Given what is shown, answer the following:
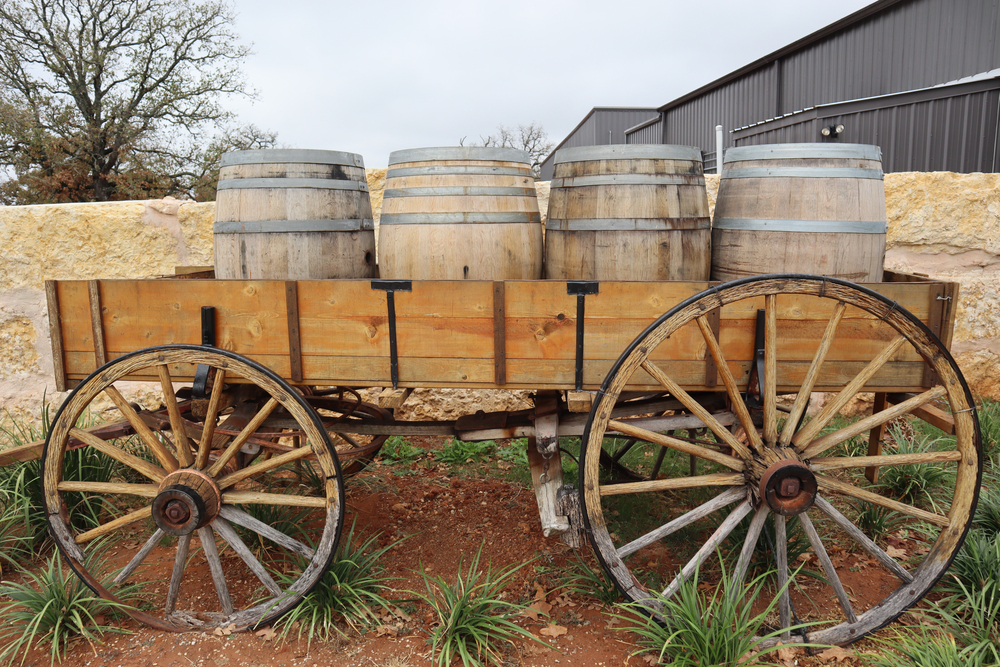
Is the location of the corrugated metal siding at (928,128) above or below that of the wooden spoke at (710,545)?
above

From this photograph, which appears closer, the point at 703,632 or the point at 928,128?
the point at 703,632

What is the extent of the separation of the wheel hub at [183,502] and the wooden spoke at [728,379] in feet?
6.08

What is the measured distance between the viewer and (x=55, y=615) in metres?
2.61

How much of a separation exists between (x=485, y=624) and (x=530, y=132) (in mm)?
19112

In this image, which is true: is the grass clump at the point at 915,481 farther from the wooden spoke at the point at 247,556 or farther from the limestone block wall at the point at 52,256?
the limestone block wall at the point at 52,256

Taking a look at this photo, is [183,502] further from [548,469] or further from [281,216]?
[548,469]

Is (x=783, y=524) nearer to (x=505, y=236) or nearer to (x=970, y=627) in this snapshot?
(x=970, y=627)

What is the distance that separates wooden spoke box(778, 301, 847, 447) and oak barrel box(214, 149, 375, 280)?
1810mm

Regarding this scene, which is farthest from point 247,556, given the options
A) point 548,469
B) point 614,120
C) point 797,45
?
point 614,120

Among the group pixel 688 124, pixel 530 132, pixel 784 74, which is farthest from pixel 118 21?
pixel 784 74

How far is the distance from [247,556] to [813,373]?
2.12 meters

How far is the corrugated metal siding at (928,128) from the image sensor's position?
20.7 ft

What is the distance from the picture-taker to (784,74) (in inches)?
460

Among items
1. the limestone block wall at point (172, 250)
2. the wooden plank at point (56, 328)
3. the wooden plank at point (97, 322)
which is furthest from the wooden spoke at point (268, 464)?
the limestone block wall at point (172, 250)
